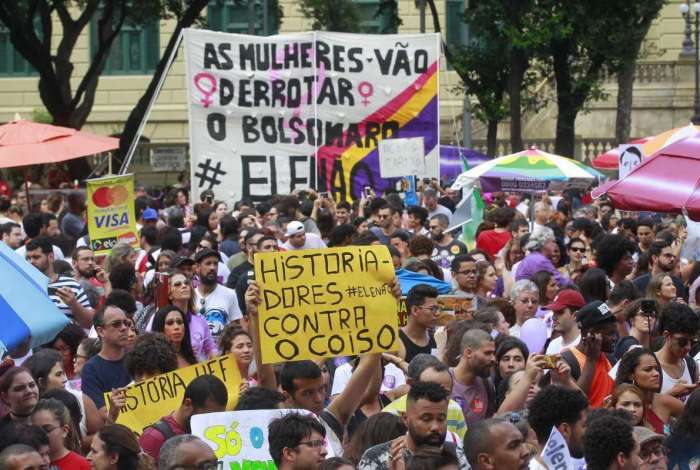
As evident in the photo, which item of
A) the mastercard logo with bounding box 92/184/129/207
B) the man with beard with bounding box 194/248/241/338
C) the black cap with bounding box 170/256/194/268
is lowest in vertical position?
the mastercard logo with bounding box 92/184/129/207

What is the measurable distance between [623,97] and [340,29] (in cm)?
697

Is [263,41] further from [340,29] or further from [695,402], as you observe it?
[340,29]

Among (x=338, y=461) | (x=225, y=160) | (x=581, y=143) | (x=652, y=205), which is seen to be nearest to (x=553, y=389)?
(x=338, y=461)

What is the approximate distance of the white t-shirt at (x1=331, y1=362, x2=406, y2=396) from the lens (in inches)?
327

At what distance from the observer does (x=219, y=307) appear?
11.0 meters

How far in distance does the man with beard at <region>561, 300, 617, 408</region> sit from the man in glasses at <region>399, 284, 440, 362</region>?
2.53 ft

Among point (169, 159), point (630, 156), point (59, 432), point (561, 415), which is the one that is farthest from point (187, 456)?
point (169, 159)

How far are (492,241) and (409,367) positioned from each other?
23.9 feet

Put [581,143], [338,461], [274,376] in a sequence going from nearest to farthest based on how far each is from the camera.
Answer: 1. [338,461]
2. [274,376]
3. [581,143]

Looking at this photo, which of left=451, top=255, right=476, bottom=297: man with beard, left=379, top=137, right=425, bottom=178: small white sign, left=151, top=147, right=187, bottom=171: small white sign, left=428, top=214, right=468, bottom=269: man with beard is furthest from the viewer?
left=151, top=147, right=187, bottom=171: small white sign

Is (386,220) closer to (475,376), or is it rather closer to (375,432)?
(475,376)

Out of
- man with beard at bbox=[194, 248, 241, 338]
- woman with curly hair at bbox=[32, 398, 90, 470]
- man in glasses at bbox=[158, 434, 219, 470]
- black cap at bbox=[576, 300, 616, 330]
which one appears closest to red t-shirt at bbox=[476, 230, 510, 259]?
man with beard at bbox=[194, 248, 241, 338]

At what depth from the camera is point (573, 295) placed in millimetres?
9391

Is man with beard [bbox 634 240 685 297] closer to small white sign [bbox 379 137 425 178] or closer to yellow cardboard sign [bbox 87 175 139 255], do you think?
yellow cardboard sign [bbox 87 175 139 255]
